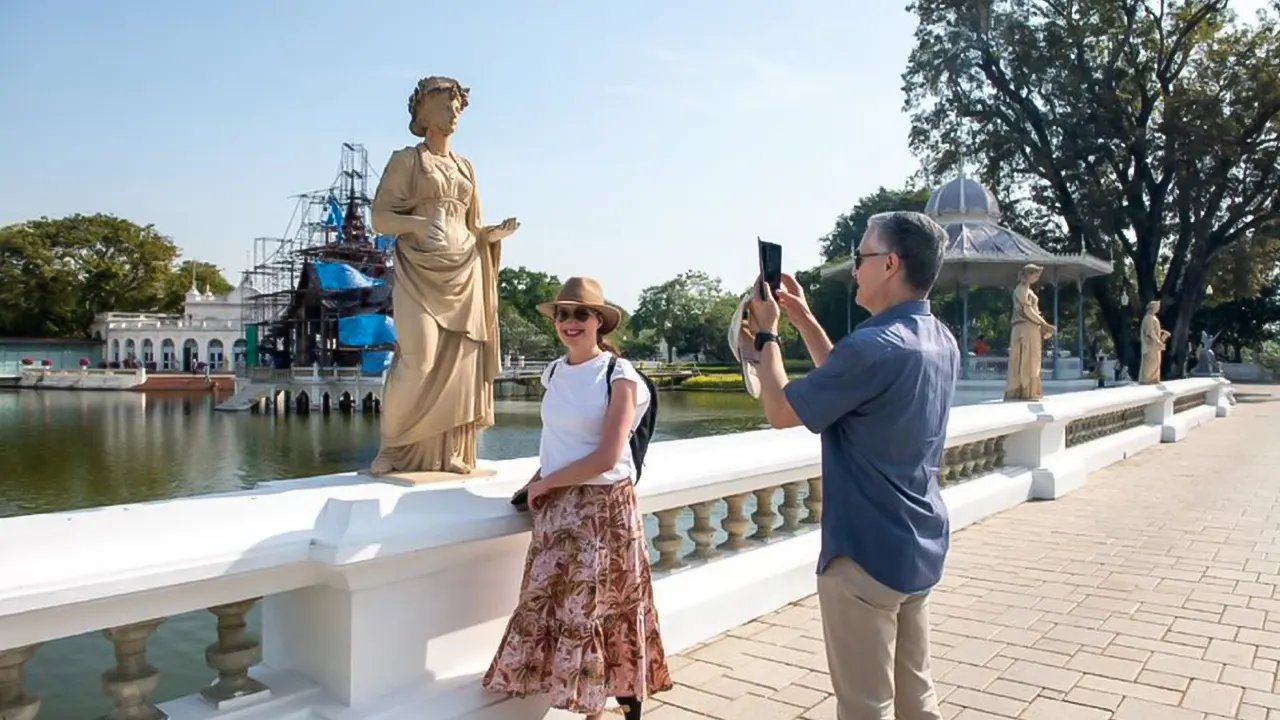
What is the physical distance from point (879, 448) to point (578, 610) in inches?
42.8

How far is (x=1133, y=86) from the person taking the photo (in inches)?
1107

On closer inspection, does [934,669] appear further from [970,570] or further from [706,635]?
[970,570]

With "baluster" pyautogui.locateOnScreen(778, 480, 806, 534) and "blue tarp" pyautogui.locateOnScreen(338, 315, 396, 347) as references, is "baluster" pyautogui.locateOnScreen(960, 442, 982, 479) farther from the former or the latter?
"blue tarp" pyautogui.locateOnScreen(338, 315, 396, 347)

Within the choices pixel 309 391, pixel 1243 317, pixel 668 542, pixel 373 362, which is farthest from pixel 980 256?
→ pixel 1243 317

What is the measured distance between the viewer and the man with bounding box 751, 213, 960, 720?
232 centimetres

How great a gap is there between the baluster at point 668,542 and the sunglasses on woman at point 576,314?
54.0 inches

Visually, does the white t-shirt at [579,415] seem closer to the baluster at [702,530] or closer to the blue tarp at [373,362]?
the baluster at [702,530]

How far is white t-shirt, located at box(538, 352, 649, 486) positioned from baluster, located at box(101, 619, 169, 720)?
3.94ft

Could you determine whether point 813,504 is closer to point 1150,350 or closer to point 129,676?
point 129,676

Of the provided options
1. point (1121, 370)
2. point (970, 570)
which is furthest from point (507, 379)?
point (970, 570)

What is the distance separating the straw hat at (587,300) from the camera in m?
2.99

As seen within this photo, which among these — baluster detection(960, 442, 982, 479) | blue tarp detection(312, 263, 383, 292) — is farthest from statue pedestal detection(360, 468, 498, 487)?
blue tarp detection(312, 263, 383, 292)

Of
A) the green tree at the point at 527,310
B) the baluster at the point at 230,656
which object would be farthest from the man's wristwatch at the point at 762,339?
the green tree at the point at 527,310

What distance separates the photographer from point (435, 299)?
12.0 ft
